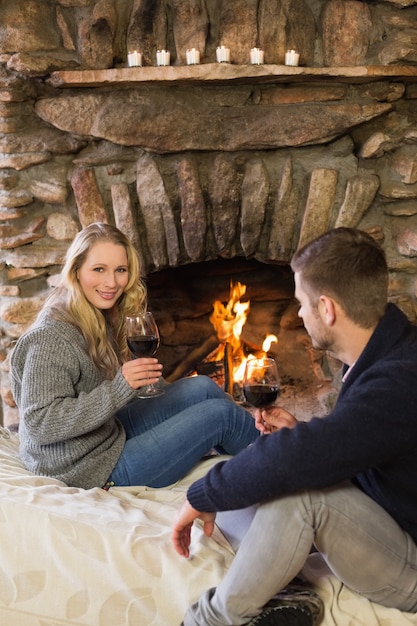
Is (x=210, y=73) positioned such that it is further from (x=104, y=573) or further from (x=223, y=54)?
(x=104, y=573)

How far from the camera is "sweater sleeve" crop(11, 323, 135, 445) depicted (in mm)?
1885

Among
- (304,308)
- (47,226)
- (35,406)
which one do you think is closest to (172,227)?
(47,226)

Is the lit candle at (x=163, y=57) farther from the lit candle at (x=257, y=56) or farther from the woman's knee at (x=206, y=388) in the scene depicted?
the woman's knee at (x=206, y=388)

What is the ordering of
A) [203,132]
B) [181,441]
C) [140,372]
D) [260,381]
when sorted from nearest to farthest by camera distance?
[260,381] < [140,372] < [181,441] < [203,132]

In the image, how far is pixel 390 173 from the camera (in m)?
2.81

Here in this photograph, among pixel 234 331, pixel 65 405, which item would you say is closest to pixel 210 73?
pixel 234 331

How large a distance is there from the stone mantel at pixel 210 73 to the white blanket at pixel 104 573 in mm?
1518

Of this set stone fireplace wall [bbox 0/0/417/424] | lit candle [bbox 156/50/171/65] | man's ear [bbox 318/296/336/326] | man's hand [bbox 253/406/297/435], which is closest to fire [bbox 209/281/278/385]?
stone fireplace wall [bbox 0/0/417/424]

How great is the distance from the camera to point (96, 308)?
7.03ft

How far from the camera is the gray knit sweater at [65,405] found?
1889mm

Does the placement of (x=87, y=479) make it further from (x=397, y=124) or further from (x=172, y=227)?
(x=397, y=124)

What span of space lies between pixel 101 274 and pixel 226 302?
1325 mm

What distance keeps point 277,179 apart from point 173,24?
0.67m

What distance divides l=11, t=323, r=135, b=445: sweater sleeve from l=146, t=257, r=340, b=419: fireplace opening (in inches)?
53.5
